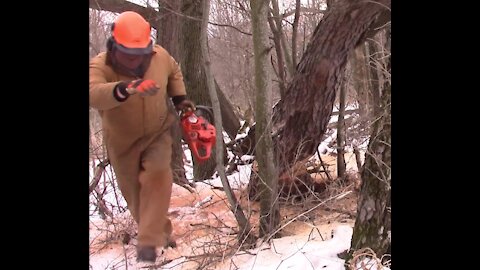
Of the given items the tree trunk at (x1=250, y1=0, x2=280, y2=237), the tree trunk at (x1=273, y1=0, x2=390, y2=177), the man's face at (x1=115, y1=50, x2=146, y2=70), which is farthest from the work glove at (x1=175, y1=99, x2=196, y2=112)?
the tree trunk at (x1=273, y1=0, x2=390, y2=177)

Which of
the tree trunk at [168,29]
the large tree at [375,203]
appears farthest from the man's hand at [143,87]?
the large tree at [375,203]

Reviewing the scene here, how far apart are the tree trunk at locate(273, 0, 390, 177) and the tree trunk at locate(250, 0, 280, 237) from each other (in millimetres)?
76

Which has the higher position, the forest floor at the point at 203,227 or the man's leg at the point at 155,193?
the man's leg at the point at 155,193

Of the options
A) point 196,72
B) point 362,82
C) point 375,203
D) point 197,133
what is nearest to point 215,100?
point 196,72

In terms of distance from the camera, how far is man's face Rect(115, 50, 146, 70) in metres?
0.81

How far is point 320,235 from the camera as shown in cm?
154

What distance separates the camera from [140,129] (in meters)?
0.84

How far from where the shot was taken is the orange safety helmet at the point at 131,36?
806mm

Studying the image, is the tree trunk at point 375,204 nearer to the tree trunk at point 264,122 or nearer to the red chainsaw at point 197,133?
the tree trunk at point 264,122

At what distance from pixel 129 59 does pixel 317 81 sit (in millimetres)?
927
